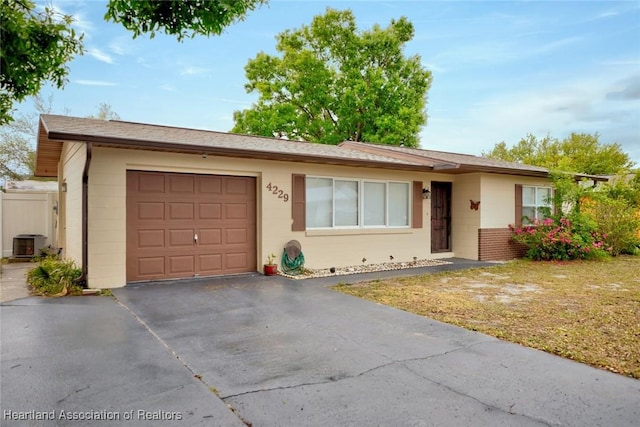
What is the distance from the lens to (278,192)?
29.5 ft

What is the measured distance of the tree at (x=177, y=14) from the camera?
3.75 meters

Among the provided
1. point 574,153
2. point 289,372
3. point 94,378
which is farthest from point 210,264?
point 574,153

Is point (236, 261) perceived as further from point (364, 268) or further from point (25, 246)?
point (25, 246)

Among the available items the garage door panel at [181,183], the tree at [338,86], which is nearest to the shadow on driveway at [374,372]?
the garage door panel at [181,183]

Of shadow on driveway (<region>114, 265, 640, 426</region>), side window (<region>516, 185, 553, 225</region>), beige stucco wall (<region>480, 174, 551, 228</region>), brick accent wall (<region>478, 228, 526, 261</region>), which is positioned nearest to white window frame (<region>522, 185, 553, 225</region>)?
side window (<region>516, 185, 553, 225</region>)

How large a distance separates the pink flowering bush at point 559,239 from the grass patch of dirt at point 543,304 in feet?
4.43

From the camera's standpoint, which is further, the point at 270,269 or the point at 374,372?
the point at 270,269

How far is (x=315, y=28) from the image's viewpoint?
95.4 feet

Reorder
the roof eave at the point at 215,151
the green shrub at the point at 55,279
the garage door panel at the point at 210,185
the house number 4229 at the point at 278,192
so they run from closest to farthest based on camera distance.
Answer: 1. the roof eave at the point at 215,151
2. the green shrub at the point at 55,279
3. the garage door panel at the point at 210,185
4. the house number 4229 at the point at 278,192

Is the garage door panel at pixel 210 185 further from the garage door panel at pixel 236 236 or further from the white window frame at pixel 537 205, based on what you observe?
the white window frame at pixel 537 205

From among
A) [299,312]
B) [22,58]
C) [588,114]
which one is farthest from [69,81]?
[588,114]

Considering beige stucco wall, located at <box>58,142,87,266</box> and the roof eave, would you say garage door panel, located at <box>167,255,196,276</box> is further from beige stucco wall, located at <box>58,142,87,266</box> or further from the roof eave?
the roof eave

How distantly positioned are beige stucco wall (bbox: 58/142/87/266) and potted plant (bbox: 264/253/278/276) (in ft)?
11.5

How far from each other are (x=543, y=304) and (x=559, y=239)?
20.6 ft
